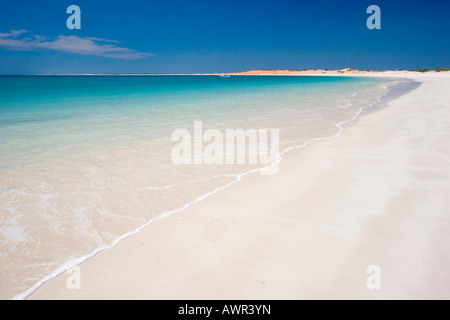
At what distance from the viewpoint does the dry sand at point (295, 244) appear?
2154 millimetres

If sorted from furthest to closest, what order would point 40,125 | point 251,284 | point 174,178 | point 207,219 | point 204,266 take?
1. point 40,125
2. point 174,178
3. point 207,219
4. point 204,266
5. point 251,284

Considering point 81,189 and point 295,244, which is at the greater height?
point 81,189

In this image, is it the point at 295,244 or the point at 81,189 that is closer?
the point at 295,244

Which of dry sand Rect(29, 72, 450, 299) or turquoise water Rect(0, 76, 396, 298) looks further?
turquoise water Rect(0, 76, 396, 298)

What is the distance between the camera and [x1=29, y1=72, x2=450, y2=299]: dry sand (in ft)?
7.07

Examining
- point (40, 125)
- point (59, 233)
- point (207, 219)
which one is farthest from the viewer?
point (40, 125)

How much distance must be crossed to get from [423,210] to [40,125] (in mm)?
11390

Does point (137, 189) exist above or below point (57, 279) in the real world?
above

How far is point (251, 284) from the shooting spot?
220 cm

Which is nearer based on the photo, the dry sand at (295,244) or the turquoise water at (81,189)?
the dry sand at (295,244)

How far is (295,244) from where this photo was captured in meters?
2.69
